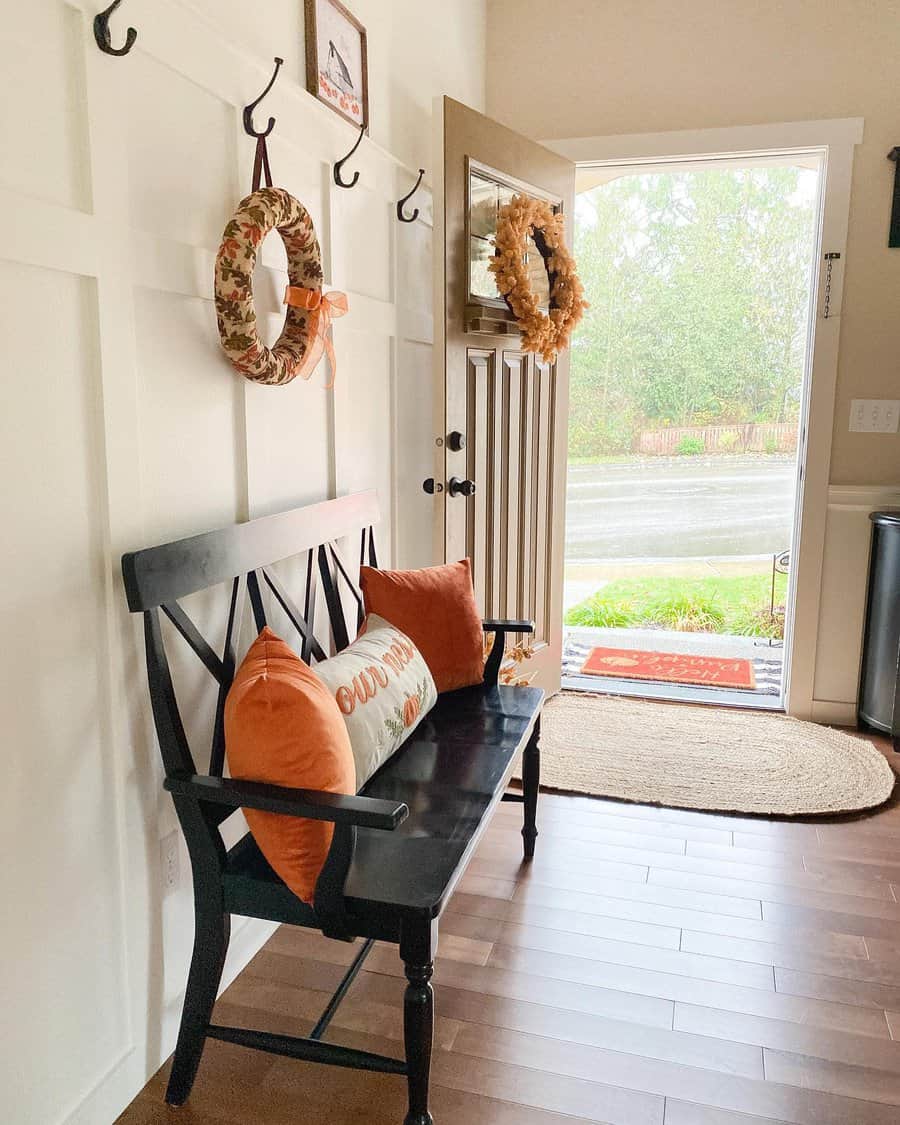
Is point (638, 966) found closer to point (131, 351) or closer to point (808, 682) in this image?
point (131, 351)

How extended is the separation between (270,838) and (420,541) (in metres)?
1.67

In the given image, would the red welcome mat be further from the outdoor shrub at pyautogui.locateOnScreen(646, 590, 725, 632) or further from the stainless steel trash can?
the outdoor shrub at pyautogui.locateOnScreen(646, 590, 725, 632)

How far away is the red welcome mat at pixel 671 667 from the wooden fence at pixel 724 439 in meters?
2.23

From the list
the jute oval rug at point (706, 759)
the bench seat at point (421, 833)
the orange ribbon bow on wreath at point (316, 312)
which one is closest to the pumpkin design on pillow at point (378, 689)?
the bench seat at point (421, 833)

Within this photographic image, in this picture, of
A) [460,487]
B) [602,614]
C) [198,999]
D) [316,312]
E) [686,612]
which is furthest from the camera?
[686,612]

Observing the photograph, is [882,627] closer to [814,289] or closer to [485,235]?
[814,289]

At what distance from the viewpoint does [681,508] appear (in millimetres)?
6461

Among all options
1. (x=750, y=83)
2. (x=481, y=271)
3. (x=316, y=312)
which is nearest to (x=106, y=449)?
(x=316, y=312)

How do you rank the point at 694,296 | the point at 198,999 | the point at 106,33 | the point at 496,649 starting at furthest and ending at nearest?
1. the point at 694,296
2. the point at 496,649
3. the point at 198,999
4. the point at 106,33

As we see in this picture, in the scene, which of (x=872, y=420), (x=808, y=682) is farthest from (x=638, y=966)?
(x=872, y=420)

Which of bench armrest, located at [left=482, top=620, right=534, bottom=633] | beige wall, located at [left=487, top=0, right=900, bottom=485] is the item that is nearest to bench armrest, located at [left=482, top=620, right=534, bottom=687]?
bench armrest, located at [left=482, top=620, right=534, bottom=633]

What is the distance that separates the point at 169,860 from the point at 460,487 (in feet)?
4.99

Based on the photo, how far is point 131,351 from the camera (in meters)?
1.54

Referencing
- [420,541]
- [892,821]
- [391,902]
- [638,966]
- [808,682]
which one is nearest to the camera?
[391,902]
